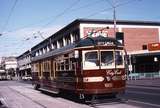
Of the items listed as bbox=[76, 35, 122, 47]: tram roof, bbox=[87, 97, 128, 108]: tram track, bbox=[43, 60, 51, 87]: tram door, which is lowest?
bbox=[87, 97, 128, 108]: tram track

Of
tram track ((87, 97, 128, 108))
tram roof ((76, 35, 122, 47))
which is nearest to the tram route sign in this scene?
tram roof ((76, 35, 122, 47))

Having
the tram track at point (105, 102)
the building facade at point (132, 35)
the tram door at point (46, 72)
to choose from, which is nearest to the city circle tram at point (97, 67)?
the tram track at point (105, 102)

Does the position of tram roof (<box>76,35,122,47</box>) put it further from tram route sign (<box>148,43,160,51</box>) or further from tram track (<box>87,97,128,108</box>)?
tram route sign (<box>148,43,160,51</box>)

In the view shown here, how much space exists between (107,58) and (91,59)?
797mm

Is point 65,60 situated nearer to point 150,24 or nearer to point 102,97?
point 102,97

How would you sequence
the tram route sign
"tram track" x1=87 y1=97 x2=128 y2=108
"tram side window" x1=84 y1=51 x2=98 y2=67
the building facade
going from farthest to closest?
1. the building facade
2. the tram route sign
3. "tram side window" x1=84 y1=51 x2=98 y2=67
4. "tram track" x1=87 y1=97 x2=128 y2=108

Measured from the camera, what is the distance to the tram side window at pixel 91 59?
58.6 ft

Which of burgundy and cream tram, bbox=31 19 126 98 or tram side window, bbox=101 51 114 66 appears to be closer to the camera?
burgundy and cream tram, bbox=31 19 126 98

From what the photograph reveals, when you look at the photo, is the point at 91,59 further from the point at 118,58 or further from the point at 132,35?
the point at 132,35

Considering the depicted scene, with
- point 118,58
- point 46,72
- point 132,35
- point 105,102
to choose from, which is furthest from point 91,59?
point 132,35

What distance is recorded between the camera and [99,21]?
72.7m

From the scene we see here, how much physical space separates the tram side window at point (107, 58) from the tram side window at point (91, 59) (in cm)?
35

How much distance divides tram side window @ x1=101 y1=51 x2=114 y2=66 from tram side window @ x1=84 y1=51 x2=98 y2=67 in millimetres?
345

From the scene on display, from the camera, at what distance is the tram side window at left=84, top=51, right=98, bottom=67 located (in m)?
17.9
